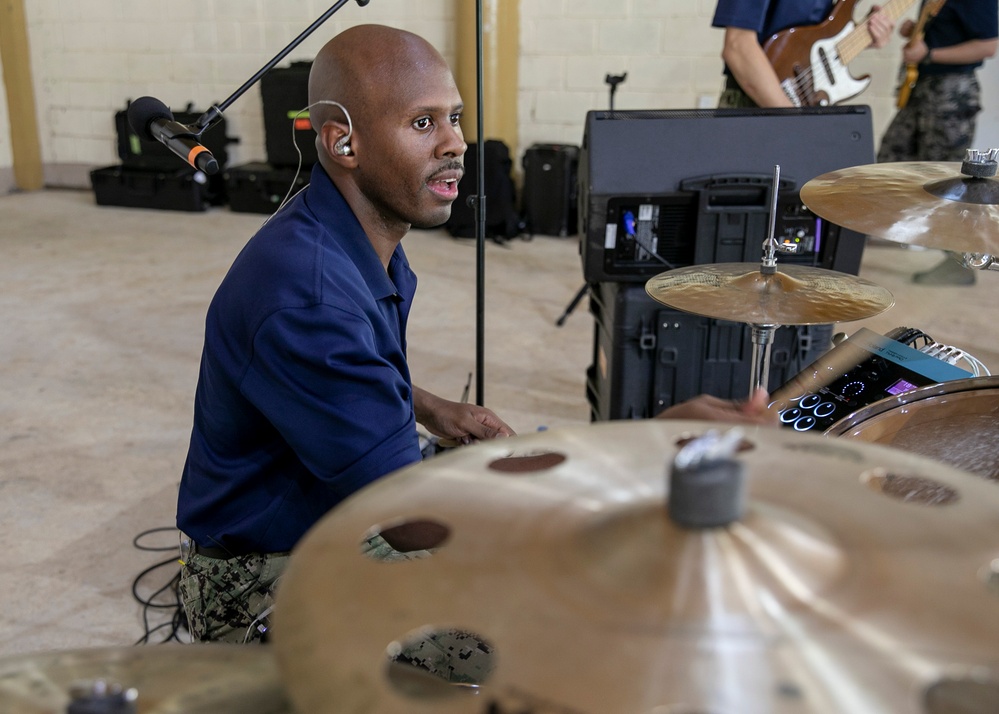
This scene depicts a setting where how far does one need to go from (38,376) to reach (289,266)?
8.79 feet

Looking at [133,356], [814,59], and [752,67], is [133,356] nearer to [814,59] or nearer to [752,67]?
[752,67]

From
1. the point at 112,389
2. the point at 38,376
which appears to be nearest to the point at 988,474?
the point at 112,389

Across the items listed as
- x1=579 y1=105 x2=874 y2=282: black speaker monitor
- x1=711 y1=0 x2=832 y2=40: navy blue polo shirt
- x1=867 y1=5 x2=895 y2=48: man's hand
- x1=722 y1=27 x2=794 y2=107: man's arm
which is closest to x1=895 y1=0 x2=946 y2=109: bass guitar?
x1=867 y1=5 x2=895 y2=48: man's hand

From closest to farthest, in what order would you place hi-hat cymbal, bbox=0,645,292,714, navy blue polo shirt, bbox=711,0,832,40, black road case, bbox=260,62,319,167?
hi-hat cymbal, bbox=0,645,292,714 < navy blue polo shirt, bbox=711,0,832,40 < black road case, bbox=260,62,319,167

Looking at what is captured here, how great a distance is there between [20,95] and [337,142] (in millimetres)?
6454

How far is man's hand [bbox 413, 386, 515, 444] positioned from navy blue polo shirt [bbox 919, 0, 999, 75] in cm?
383

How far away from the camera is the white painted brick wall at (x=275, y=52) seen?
559 cm

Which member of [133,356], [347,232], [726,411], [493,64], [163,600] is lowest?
[163,600]

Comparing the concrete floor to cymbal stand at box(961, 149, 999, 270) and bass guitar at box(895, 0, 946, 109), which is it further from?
cymbal stand at box(961, 149, 999, 270)

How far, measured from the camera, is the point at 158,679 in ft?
2.49

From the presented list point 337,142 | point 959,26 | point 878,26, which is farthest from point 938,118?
point 337,142

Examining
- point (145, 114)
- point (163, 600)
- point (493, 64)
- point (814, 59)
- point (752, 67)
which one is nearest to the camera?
point (145, 114)

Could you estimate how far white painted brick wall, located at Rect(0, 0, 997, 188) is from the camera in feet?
18.3

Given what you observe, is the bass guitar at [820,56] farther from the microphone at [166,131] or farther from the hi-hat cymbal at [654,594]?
the hi-hat cymbal at [654,594]
